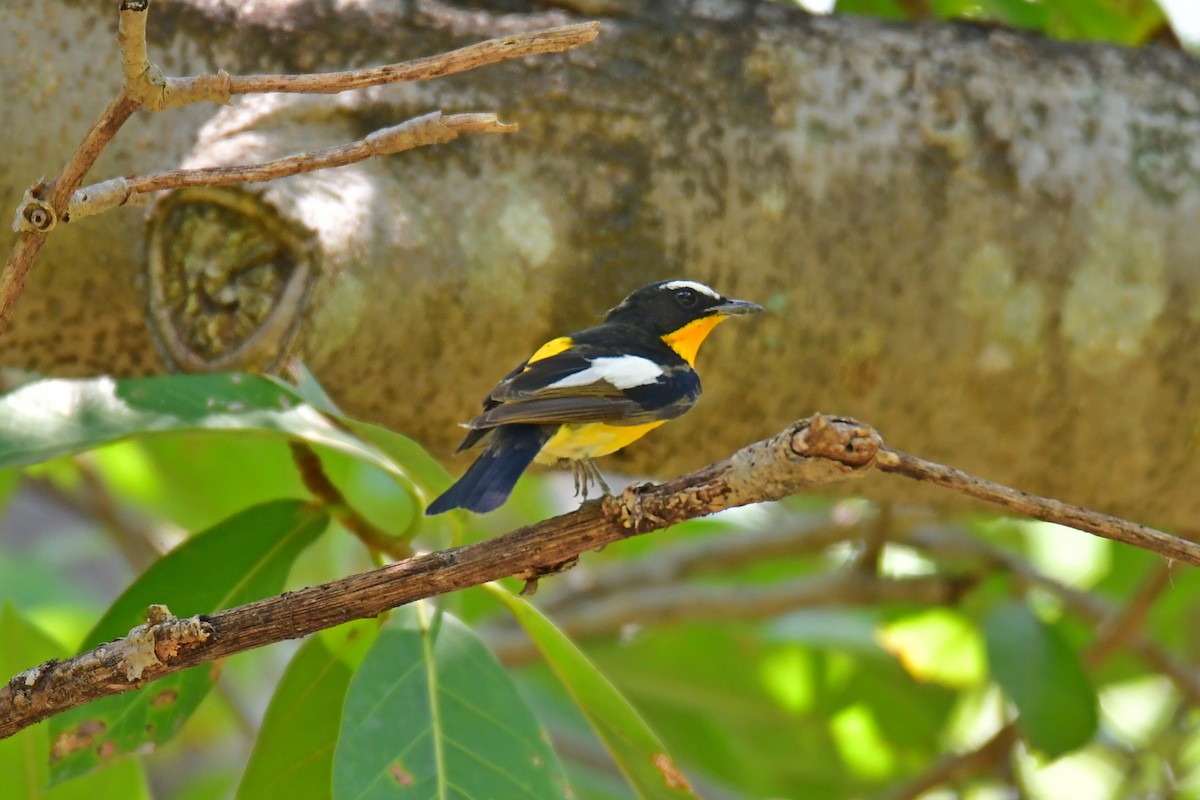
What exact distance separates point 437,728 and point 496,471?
0.39 m

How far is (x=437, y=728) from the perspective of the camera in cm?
188

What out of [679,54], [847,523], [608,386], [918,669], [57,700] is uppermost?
[679,54]

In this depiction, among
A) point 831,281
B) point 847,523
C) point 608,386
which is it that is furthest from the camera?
point 847,523

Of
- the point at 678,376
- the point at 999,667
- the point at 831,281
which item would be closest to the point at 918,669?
the point at 999,667

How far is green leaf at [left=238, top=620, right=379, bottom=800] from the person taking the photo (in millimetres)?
2031

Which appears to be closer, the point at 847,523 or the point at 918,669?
the point at 918,669

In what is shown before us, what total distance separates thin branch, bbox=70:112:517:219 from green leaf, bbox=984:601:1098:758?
222 centimetres

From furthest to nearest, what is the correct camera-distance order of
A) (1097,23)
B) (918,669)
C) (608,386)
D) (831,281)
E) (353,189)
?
(918,669) < (1097,23) < (831,281) < (353,189) < (608,386)

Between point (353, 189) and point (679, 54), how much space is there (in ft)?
2.51

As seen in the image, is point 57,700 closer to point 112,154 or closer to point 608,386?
point 608,386

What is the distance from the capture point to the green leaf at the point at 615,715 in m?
2.02

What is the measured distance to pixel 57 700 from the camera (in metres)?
1.54

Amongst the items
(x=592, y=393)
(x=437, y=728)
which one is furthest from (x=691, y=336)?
(x=437, y=728)

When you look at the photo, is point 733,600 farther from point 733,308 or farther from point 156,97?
point 156,97
